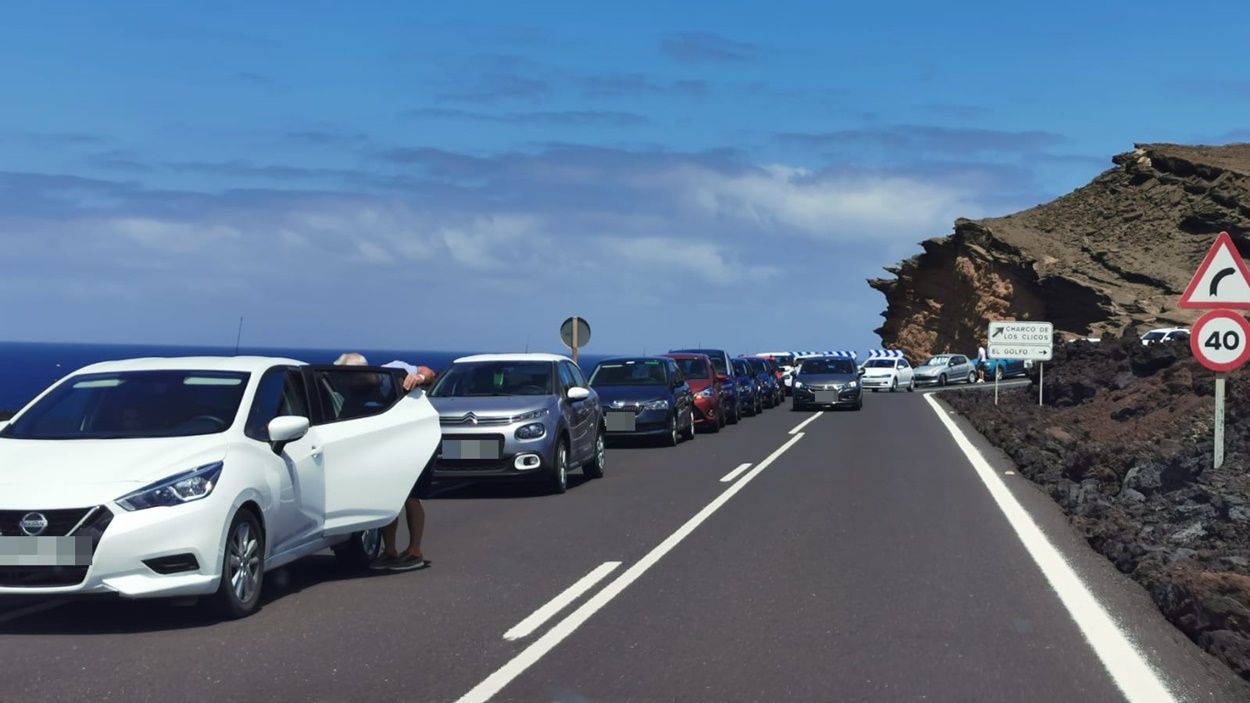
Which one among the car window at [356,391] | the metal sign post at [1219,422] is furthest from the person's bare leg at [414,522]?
the metal sign post at [1219,422]

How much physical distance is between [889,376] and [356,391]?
4915 cm

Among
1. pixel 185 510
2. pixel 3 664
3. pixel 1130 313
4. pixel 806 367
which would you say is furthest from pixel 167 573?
pixel 1130 313

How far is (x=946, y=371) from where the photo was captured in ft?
208

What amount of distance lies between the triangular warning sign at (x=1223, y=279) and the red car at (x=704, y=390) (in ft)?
50.5

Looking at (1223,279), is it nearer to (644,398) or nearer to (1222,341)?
(1222,341)

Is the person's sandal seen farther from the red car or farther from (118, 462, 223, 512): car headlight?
the red car

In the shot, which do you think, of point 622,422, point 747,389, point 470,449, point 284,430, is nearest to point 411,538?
point 284,430

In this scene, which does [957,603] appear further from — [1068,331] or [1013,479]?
[1068,331]

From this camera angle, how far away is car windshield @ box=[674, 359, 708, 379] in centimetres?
3031

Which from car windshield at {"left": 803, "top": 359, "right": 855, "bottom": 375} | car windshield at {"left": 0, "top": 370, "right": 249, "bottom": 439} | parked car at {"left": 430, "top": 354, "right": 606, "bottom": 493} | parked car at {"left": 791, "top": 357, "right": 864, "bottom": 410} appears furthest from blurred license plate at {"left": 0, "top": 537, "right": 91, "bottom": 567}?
car windshield at {"left": 803, "top": 359, "right": 855, "bottom": 375}

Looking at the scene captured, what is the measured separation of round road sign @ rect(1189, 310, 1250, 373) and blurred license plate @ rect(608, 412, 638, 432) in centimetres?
1220

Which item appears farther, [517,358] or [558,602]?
[517,358]

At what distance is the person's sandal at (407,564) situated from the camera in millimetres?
10094

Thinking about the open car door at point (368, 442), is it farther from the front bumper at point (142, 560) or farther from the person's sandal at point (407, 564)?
the front bumper at point (142, 560)
